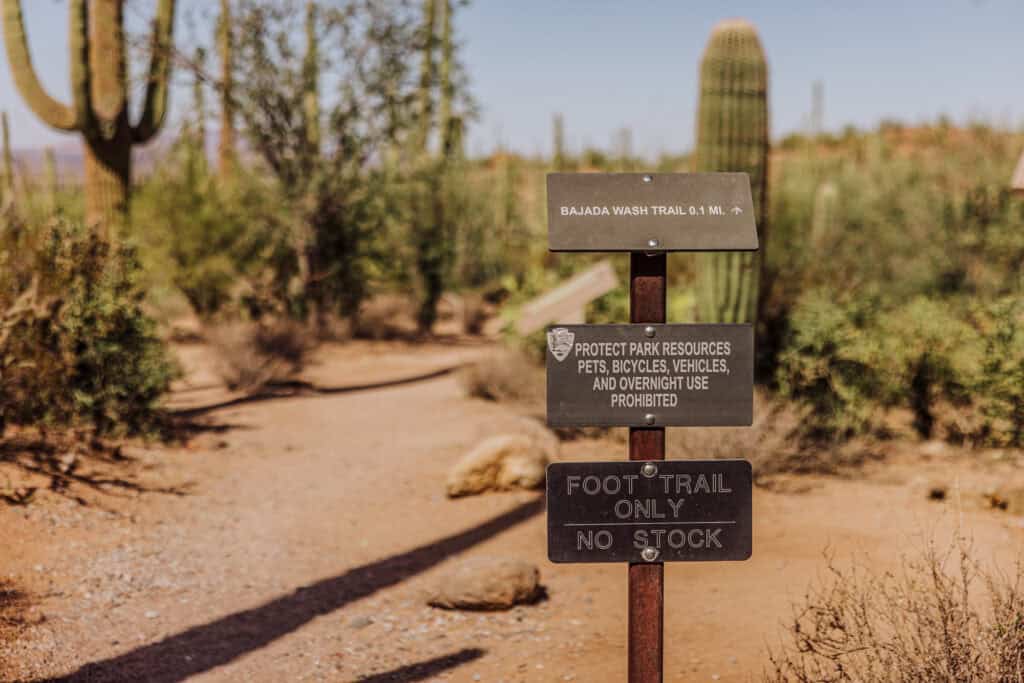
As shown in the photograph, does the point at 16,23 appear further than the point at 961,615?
Yes

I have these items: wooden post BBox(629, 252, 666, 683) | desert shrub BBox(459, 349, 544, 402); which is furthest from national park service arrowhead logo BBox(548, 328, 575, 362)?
desert shrub BBox(459, 349, 544, 402)

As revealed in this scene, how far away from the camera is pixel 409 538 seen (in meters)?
7.54

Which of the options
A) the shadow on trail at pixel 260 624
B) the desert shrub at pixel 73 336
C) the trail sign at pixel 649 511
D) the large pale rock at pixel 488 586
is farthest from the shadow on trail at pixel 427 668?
the desert shrub at pixel 73 336

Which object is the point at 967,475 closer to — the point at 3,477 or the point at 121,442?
the point at 121,442

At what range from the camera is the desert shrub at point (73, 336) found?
8.16m

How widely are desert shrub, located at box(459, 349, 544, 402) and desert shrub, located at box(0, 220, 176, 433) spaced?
3.50 meters

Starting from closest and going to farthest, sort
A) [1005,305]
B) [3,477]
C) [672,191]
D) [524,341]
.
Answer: [672,191] → [3,477] → [1005,305] → [524,341]

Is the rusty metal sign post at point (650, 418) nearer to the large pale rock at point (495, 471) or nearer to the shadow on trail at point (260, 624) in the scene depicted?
the shadow on trail at point (260, 624)

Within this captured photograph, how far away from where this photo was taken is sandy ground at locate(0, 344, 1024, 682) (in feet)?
17.4

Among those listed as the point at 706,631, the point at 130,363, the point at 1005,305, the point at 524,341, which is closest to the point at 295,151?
the point at 524,341

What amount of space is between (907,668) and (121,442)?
6489mm

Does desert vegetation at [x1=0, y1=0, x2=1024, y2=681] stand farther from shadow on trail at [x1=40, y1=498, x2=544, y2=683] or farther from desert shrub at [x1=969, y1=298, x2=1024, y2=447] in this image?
shadow on trail at [x1=40, y1=498, x2=544, y2=683]

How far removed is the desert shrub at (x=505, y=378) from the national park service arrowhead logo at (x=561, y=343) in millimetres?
7140

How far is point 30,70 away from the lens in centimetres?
1291
